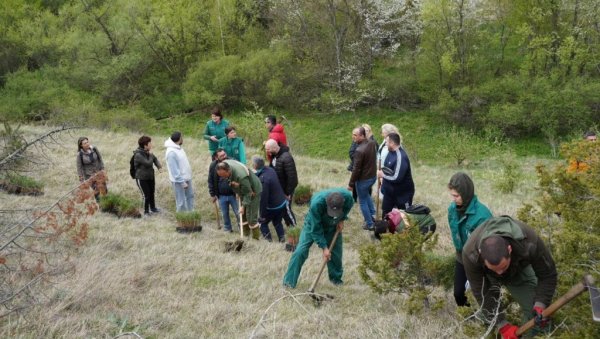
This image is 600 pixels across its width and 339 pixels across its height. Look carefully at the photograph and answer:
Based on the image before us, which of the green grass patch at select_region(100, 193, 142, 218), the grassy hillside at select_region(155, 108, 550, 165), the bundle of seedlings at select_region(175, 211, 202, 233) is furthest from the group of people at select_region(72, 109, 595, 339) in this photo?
the grassy hillside at select_region(155, 108, 550, 165)

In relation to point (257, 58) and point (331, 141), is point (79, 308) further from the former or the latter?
point (257, 58)

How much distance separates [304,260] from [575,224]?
2918 mm

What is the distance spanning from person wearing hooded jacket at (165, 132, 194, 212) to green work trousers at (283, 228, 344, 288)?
11.9 ft

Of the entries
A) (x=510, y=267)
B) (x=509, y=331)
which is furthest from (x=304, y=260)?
(x=510, y=267)

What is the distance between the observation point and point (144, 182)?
9.35m

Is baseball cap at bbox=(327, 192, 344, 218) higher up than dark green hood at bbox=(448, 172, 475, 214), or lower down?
lower down

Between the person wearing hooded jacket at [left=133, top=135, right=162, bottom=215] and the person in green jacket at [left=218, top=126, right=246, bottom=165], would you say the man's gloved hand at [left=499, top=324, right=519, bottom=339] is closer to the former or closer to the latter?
the person in green jacket at [left=218, top=126, right=246, bottom=165]

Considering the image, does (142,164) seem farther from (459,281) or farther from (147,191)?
(459,281)

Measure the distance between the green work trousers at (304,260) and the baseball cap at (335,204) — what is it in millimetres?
586

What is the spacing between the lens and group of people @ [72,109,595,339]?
3895 millimetres

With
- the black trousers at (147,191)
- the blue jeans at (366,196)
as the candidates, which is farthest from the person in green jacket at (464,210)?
the black trousers at (147,191)

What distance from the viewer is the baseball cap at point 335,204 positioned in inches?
219

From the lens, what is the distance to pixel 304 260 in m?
6.18

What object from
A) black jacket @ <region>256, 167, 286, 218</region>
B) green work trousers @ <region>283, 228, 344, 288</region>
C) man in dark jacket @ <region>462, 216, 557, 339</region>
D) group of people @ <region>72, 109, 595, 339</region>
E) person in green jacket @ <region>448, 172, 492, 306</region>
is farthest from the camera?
black jacket @ <region>256, 167, 286, 218</region>
